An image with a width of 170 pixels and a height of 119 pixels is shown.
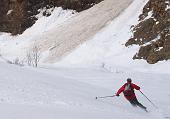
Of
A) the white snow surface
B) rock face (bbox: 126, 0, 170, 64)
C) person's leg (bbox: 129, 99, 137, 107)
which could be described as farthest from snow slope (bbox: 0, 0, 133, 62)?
person's leg (bbox: 129, 99, 137, 107)

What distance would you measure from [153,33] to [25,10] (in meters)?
18.6

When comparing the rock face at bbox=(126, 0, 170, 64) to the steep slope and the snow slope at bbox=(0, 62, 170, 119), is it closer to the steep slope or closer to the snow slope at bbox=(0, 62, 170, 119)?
the snow slope at bbox=(0, 62, 170, 119)

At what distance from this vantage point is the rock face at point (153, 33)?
29219 mm

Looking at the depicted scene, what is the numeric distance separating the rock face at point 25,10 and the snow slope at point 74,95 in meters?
18.1

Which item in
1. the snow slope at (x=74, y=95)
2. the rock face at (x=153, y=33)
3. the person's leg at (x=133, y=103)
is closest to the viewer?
the snow slope at (x=74, y=95)

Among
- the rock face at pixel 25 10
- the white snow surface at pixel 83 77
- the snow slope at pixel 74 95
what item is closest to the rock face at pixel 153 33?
the white snow surface at pixel 83 77

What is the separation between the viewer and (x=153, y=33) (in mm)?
31500

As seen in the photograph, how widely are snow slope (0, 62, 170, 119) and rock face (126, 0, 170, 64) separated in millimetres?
3100

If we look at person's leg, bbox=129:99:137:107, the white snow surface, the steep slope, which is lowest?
person's leg, bbox=129:99:137:107

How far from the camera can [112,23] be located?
122 ft

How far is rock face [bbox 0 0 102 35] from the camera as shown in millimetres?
44719

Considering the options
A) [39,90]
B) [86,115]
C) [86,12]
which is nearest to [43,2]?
[86,12]

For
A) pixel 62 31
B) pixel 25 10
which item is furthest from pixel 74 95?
pixel 25 10

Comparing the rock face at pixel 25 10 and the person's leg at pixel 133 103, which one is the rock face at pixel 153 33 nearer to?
the rock face at pixel 25 10
